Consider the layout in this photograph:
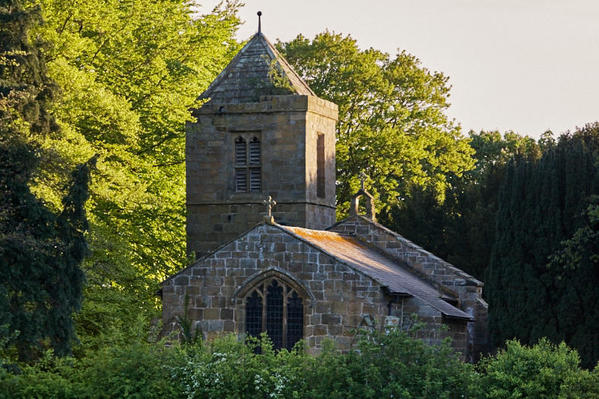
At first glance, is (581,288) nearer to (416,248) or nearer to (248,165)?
(416,248)

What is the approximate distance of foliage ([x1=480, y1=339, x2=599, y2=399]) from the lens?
18281 millimetres

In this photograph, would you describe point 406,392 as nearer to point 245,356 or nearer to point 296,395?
point 296,395

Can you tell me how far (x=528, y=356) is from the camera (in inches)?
743

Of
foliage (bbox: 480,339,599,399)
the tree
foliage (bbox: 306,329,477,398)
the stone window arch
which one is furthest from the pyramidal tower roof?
foliage (bbox: 480,339,599,399)

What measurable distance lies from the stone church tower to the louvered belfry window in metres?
0.03

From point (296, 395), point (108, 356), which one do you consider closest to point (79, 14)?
point (108, 356)

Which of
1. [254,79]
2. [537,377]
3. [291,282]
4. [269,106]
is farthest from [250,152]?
[537,377]

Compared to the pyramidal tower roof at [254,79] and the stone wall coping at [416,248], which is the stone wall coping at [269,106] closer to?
the pyramidal tower roof at [254,79]

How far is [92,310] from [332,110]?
1116cm

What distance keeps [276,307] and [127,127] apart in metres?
5.92

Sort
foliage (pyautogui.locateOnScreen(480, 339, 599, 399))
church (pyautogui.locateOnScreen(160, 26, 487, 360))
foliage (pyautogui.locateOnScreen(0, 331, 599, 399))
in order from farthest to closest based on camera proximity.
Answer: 1. church (pyautogui.locateOnScreen(160, 26, 487, 360))
2. foliage (pyautogui.locateOnScreen(0, 331, 599, 399))
3. foliage (pyautogui.locateOnScreen(480, 339, 599, 399))

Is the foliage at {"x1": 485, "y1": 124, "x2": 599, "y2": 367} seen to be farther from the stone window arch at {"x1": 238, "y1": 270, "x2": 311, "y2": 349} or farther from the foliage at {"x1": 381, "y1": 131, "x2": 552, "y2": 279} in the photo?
the foliage at {"x1": 381, "y1": 131, "x2": 552, "y2": 279}

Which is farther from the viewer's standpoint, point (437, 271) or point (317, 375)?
point (437, 271)

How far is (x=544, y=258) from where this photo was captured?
30.9 m
